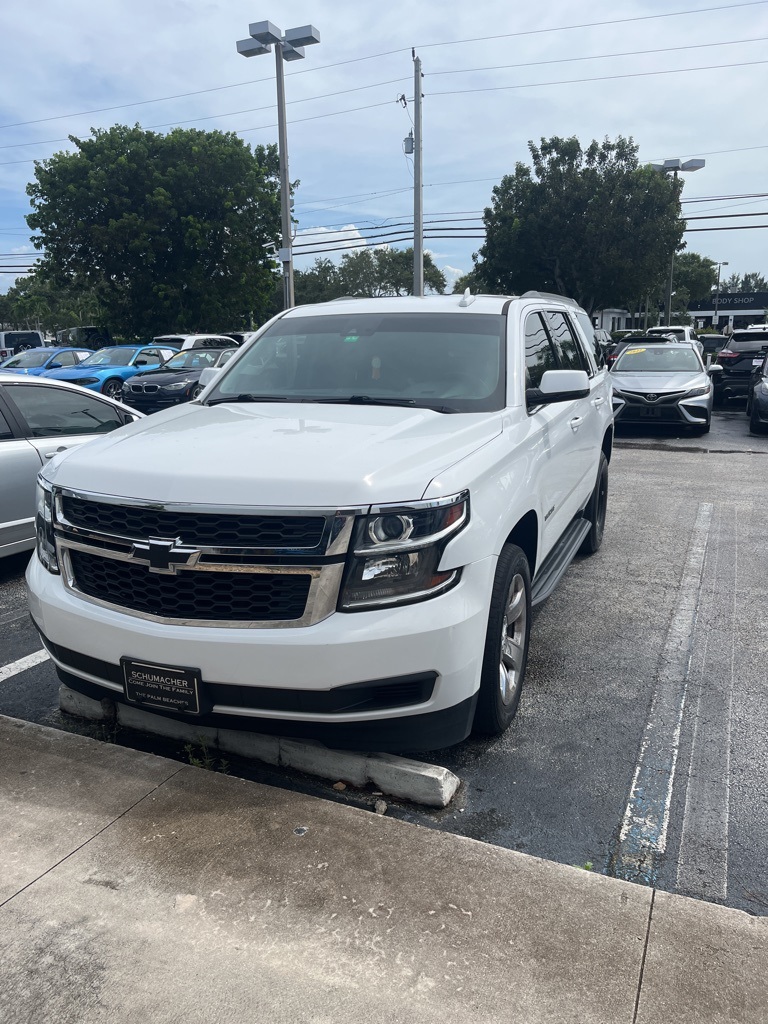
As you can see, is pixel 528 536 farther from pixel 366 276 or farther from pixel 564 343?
pixel 366 276

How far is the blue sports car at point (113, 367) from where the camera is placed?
1939 centimetres

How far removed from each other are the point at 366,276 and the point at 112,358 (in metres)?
51.4

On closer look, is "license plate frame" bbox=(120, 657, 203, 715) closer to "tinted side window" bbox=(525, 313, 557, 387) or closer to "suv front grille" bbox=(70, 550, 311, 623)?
"suv front grille" bbox=(70, 550, 311, 623)

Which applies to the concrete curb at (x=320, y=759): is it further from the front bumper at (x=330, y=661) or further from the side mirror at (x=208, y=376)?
the side mirror at (x=208, y=376)

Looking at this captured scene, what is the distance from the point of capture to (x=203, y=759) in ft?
11.1

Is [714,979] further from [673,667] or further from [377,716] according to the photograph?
[673,667]

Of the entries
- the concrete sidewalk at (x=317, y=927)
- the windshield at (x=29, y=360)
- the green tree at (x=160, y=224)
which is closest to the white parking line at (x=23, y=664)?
the concrete sidewalk at (x=317, y=927)

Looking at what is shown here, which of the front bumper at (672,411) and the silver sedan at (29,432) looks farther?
the front bumper at (672,411)

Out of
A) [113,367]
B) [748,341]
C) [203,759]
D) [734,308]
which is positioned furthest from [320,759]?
[734,308]

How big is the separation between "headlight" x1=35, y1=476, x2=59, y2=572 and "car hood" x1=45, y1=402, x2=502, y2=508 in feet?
0.34

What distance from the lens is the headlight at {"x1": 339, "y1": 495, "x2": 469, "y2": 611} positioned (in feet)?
9.05

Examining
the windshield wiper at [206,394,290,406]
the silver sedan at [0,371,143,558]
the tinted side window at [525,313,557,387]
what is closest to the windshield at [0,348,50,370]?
the silver sedan at [0,371,143,558]

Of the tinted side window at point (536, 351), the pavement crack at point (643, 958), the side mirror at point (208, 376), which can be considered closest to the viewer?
the pavement crack at point (643, 958)

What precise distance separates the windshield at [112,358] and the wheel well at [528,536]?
18.5 meters
